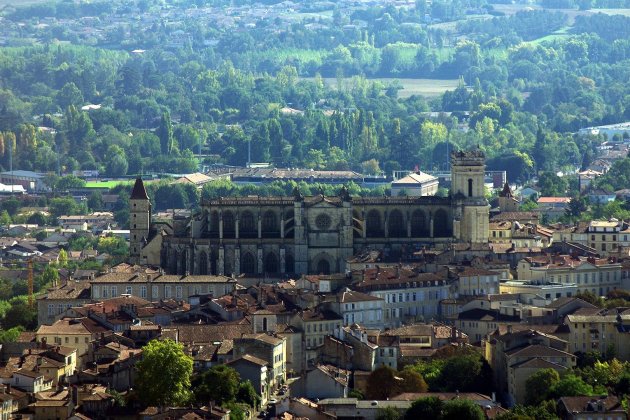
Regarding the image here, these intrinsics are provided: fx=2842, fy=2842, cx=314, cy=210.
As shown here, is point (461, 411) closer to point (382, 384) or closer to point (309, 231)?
point (382, 384)

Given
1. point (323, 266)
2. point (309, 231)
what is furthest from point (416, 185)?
point (323, 266)

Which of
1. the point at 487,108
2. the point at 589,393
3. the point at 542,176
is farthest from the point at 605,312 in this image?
the point at 487,108

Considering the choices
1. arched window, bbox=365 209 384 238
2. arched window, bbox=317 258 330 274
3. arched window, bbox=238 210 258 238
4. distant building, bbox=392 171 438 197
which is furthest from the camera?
distant building, bbox=392 171 438 197

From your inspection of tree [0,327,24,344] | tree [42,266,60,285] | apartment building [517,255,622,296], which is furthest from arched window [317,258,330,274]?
tree [0,327,24,344]

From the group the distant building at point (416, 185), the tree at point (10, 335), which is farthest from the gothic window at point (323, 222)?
the distant building at point (416, 185)

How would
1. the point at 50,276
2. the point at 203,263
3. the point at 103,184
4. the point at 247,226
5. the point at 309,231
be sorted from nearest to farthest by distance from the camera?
the point at 203,263 → the point at 309,231 → the point at 247,226 → the point at 50,276 → the point at 103,184

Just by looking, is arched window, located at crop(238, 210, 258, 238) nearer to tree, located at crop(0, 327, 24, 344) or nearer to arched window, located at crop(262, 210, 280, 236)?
arched window, located at crop(262, 210, 280, 236)

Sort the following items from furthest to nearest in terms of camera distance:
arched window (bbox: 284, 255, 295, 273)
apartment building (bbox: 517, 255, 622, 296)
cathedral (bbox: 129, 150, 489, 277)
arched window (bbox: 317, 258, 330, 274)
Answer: cathedral (bbox: 129, 150, 489, 277)
arched window (bbox: 284, 255, 295, 273)
arched window (bbox: 317, 258, 330, 274)
apartment building (bbox: 517, 255, 622, 296)
